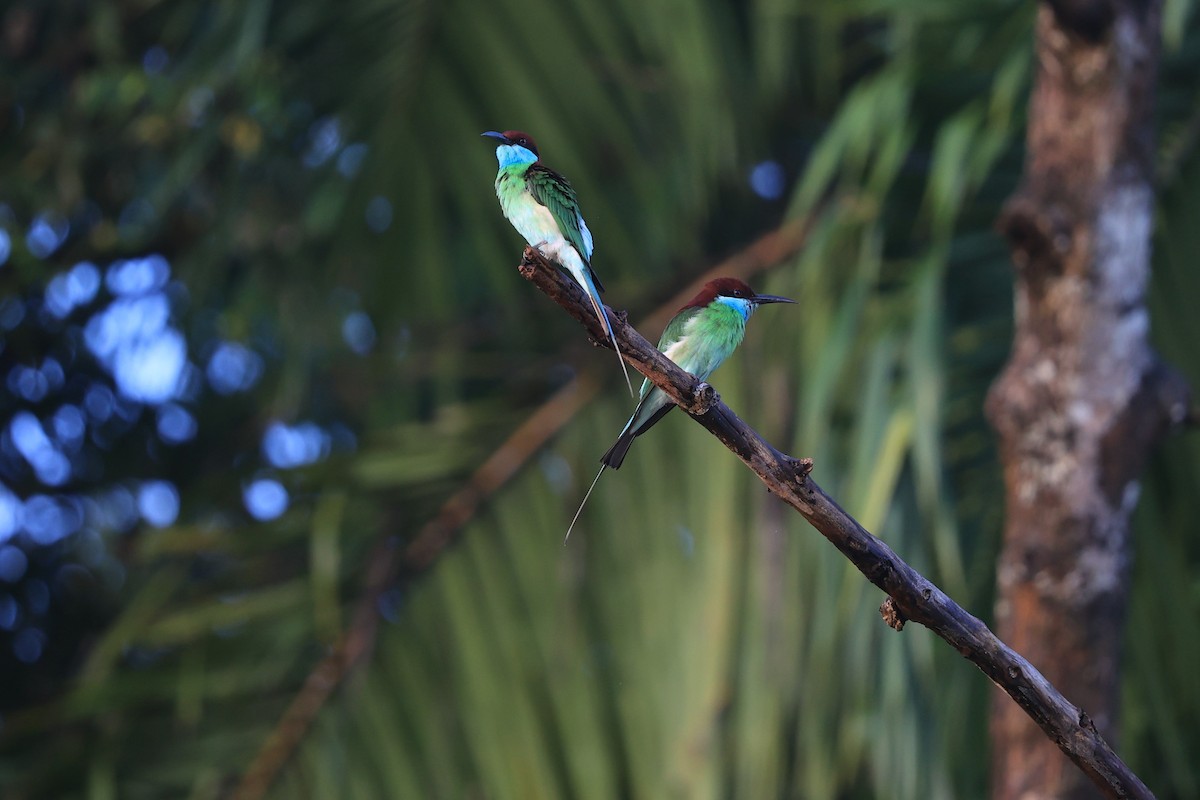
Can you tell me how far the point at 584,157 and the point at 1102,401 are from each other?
98.0 inches

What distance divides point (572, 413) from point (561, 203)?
6.38 ft

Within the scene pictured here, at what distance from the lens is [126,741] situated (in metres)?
4.41

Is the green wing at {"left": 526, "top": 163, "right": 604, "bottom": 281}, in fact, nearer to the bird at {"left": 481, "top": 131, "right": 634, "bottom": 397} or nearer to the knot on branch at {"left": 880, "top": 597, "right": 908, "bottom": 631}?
the bird at {"left": 481, "top": 131, "right": 634, "bottom": 397}

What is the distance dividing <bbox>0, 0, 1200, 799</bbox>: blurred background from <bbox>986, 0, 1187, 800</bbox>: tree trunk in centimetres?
32

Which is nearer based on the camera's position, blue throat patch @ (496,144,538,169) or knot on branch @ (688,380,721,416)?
knot on branch @ (688,380,721,416)

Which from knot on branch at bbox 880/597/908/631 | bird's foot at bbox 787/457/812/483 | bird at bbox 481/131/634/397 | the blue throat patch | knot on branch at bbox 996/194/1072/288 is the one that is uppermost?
knot on branch at bbox 996/194/1072/288

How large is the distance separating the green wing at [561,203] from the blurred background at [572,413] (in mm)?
1237

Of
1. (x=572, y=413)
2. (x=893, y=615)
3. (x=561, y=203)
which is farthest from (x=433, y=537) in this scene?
(x=893, y=615)

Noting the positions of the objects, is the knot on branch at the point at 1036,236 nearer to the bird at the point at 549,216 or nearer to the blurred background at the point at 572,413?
the blurred background at the point at 572,413

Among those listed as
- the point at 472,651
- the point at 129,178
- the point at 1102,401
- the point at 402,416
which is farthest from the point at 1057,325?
the point at 129,178

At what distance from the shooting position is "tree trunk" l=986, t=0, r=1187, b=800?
10.5ft

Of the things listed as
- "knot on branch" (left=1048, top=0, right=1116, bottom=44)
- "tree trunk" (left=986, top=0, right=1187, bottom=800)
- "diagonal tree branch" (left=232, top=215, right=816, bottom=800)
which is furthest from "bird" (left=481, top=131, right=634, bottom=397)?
"diagonal tree branch" (left=232, top=215, right=816, bottom=800)

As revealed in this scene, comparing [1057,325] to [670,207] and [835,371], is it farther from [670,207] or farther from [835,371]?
[670,207]

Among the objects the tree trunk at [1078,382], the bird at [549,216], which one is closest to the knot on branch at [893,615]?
the bird at [549,216]
